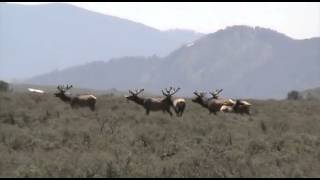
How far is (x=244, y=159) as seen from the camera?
14.8 meters

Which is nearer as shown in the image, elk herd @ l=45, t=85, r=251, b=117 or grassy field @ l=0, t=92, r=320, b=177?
grassy field @ l=0, t=92, r=320, b=177

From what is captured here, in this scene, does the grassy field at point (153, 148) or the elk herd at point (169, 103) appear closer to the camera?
the grassy field at point (153, 148)

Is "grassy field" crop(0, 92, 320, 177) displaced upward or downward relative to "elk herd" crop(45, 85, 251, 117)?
downward

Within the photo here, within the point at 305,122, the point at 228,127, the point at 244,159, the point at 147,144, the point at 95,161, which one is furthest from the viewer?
the point at 305,122

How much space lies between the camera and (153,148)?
16562 millimetres

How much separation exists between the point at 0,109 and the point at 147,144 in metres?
11.9

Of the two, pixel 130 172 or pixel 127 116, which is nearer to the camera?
pixel 130 172

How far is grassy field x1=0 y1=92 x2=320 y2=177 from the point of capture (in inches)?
524

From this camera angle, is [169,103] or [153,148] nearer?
[153,148]

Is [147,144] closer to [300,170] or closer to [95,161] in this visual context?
[95,161]

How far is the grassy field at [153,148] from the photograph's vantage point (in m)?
13.3

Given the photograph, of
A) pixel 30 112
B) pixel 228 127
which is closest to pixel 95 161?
pixel 228 127

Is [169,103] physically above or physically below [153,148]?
above

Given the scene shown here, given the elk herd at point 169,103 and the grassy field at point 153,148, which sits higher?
the elk herd at point 169,103
